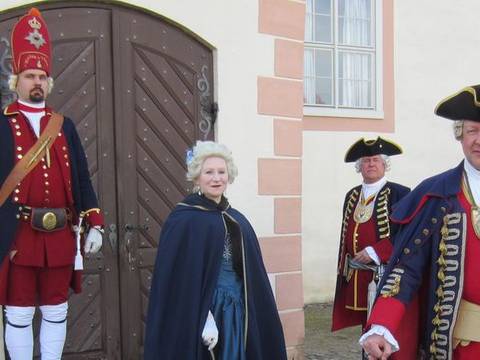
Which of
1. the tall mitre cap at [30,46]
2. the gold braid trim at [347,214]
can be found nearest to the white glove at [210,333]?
the tall mitre cap at [30,46]

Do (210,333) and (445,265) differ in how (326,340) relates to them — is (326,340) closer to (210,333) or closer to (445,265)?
(210,333)

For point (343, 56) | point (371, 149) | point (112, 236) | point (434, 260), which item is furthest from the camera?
point (343, 56)

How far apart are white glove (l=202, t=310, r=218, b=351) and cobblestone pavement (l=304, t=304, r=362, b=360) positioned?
251 cm

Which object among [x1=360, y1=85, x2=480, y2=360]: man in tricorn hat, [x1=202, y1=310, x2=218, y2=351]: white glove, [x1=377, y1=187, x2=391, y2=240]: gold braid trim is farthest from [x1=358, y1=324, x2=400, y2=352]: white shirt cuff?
[x1=377, y1=187, x2=391, y2=240]: gold braid trim

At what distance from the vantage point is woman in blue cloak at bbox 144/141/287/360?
Result: 3426 millimetres

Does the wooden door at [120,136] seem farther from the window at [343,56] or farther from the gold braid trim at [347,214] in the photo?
the window at [343,56]

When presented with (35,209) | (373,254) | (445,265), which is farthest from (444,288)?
(373,254)

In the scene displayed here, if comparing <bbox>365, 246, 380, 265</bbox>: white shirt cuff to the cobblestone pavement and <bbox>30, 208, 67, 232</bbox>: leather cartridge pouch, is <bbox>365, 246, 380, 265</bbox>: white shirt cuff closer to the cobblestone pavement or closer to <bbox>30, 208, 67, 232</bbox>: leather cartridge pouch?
the cobblestone pavement

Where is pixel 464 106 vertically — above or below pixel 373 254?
above

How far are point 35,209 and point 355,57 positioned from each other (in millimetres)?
6437

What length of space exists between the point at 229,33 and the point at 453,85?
515cm

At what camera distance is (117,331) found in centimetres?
425

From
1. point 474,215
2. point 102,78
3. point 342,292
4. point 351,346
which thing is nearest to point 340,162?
point 351,346

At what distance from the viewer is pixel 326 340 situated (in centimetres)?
643
